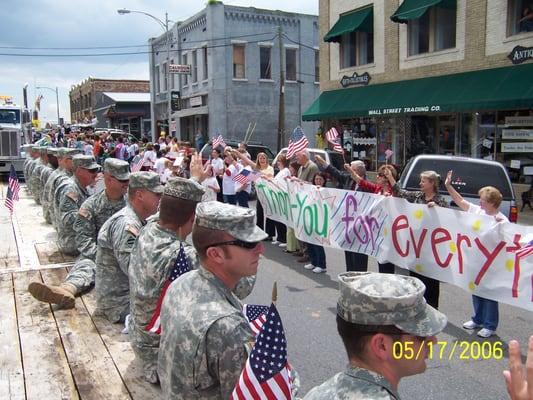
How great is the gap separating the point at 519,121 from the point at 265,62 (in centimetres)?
2191

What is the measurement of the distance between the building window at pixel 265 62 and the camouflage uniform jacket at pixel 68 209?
29.2m

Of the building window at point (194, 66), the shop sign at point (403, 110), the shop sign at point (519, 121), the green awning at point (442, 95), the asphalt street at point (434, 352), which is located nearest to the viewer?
the asphalt street at point (434, 352)

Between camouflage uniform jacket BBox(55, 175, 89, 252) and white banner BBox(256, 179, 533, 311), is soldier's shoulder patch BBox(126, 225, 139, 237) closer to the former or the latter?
camouflage uniform jacket BBox(55, 175, 89, 252)

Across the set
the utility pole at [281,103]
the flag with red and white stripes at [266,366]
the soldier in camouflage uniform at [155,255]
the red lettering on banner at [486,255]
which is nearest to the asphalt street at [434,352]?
the red lettering on banner at [486,255]

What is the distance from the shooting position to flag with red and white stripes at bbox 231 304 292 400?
80.9 inches

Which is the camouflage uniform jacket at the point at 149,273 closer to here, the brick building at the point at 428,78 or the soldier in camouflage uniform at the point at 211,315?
the soldier in camouflage uniform at the point at 211,315

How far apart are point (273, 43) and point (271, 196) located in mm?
26905

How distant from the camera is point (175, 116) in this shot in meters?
39.8

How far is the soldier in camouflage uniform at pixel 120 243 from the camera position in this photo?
179 inches

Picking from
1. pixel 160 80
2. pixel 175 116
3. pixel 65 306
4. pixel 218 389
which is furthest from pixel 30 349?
pixel 160 80

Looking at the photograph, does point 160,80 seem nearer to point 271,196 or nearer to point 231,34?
point 231,34

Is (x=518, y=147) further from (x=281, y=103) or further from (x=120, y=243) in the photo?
(x=281, y=103)

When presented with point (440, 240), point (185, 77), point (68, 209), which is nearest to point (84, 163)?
point (68, 209)
